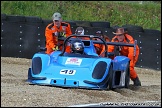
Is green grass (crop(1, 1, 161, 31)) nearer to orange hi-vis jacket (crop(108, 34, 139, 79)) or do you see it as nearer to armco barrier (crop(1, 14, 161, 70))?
armco barrier (crop(1, 14, 161, 70))

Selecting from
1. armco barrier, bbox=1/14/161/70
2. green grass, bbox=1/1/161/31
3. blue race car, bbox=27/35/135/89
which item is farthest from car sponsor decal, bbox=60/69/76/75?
green grass, bbox=1/1/161/31

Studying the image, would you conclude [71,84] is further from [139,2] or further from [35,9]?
[139,2]

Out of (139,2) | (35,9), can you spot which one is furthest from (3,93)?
(139,2)

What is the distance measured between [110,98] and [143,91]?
2.22 meters

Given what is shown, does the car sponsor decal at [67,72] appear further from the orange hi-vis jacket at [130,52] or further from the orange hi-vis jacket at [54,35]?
the orange hi-vis jacket at [130,52]

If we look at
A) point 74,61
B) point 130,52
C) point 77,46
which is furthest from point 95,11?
point 74,61

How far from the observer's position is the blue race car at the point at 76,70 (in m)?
11.6

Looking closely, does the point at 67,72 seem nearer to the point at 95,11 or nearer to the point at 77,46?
the point at 77,46

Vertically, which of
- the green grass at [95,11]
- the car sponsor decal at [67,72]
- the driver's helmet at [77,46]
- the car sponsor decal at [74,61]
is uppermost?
the green grass at [95,11]

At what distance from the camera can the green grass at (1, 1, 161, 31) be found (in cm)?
2819

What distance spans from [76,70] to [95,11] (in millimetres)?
17953

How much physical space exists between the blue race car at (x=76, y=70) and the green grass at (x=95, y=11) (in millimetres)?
15190

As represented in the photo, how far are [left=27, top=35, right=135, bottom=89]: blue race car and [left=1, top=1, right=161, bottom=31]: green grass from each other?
1519 centimetres

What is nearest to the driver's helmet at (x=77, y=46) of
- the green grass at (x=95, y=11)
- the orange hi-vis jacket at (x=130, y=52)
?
the orange hi-vis jacket at (x=130, y=52)
